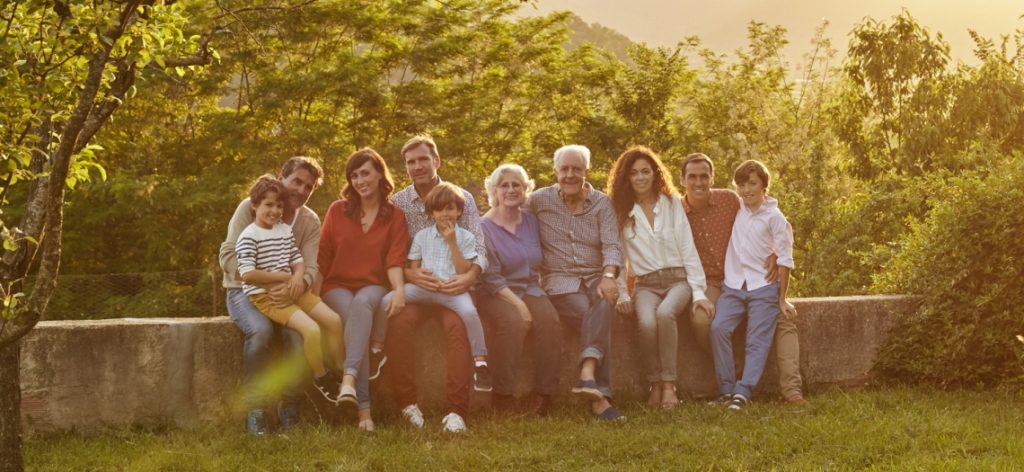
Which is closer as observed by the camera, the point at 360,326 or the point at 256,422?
the point at 256,422

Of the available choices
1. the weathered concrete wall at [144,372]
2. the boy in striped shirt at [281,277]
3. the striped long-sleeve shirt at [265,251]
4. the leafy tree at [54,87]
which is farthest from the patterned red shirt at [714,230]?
the leafy tree at [54,87]

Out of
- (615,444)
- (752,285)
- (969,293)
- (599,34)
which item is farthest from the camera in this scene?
(599,34)

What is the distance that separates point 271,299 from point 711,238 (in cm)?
263

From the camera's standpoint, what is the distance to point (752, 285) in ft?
19.7

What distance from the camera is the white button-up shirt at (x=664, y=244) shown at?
6020 mm

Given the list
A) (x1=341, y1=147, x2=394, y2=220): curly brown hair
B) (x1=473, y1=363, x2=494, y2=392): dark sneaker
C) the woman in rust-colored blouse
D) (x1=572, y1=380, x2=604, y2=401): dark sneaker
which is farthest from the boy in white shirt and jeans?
(x1=341, y1=147, x2=394, y2=220): curly brown hair

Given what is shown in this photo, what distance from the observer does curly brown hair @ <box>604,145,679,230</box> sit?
611cm

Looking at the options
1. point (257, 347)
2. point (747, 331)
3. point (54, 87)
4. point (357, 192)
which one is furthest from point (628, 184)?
point (54, 87)

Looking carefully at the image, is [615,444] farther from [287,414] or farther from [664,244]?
[287,414]

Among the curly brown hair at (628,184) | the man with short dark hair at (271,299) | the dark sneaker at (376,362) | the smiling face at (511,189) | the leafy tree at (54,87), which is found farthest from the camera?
the curly brown hair at (628,184)

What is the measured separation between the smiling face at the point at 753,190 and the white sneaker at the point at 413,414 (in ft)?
7.60

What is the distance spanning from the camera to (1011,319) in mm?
6000

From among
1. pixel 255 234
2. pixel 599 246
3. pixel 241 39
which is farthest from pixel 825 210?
pixel 241 39

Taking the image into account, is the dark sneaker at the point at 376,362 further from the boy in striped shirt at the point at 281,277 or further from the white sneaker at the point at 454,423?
the white sneaker at the point at 454,423
